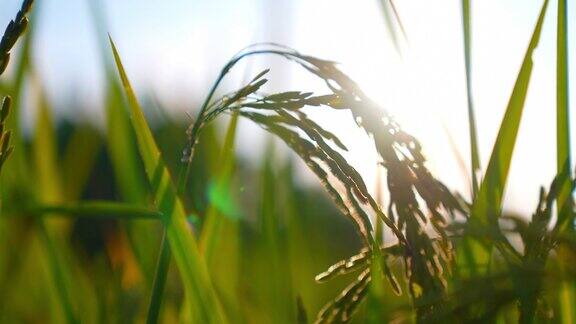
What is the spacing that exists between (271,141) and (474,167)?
3.00 feet

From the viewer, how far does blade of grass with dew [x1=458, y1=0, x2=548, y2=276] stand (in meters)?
1.41

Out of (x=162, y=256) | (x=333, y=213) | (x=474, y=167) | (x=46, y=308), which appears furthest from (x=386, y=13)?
(x=333, y=213)

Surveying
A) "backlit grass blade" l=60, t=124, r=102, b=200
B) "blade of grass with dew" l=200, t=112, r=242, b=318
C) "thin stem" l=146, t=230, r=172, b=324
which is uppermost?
"backlit grass blade" l=60, t=124, r=102, b=200

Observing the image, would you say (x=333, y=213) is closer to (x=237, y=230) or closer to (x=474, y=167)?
(x=237, y=230)

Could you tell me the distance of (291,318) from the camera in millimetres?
1942

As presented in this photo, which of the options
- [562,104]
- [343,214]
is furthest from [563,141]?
[343,214]

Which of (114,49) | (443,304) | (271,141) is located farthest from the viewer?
(271,141)

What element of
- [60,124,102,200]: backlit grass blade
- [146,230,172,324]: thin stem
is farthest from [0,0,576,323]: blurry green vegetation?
[60,124,102,200]: backlit grass blade

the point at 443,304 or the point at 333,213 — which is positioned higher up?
the point at 333,213

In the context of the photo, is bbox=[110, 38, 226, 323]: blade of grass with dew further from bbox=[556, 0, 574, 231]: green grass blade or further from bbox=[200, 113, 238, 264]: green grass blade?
bbox=[556, 0, 574, 231]: green grass blade

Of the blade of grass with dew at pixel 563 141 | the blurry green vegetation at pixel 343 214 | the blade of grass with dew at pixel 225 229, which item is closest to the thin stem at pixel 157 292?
the blurry green vegetation at pixel 343 214

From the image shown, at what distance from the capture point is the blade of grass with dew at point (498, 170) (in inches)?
55.4

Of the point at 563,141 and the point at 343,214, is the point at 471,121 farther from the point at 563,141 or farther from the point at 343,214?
the point at 343,214

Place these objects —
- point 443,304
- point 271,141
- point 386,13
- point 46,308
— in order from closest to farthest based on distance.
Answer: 1. point 443,304
2. point 386,13
3. point 271,141
4. point 46,308
